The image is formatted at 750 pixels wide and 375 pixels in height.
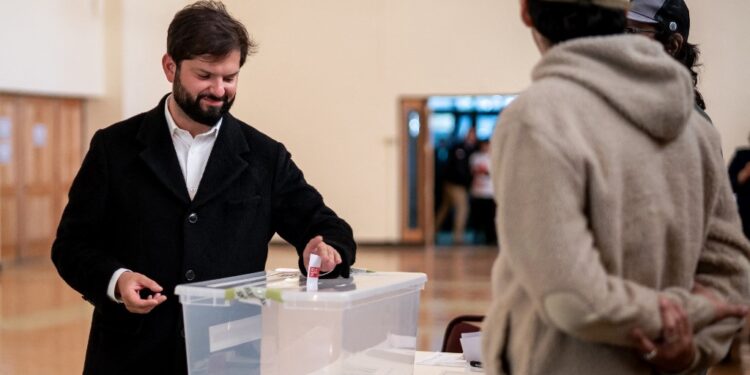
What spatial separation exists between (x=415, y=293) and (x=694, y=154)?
1.22m

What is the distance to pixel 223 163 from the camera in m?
2.93

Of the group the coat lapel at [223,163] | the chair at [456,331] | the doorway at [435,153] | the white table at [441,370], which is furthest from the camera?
the doorway at [435,153]

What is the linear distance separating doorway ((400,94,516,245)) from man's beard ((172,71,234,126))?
13.9 metres

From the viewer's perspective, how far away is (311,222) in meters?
3.06

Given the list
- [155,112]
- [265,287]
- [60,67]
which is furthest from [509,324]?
[60,67]

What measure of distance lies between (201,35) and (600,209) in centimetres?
151

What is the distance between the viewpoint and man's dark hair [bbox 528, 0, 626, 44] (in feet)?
5.82

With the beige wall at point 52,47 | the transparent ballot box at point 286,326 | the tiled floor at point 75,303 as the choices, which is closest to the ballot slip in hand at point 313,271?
the transparent ballot box at point 286,326

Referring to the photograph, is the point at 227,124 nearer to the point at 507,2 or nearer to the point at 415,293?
the point at 415,293

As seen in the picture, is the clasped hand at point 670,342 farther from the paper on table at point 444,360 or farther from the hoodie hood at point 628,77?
the paper on table at point 444,360

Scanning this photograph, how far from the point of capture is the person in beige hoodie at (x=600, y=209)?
1616 millimetres

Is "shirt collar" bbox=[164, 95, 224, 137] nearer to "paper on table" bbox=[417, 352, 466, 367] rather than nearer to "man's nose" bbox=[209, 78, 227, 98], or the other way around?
"man's nose" bbox=[209, 78, 227, 98]

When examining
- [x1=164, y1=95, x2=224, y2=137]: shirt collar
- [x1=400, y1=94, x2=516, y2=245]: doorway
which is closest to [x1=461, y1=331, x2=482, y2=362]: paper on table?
[x1=164, y1=95, x2=224, y2=137]: shirt collar

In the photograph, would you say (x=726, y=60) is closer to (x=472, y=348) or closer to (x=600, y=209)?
(x=472, y=348)
